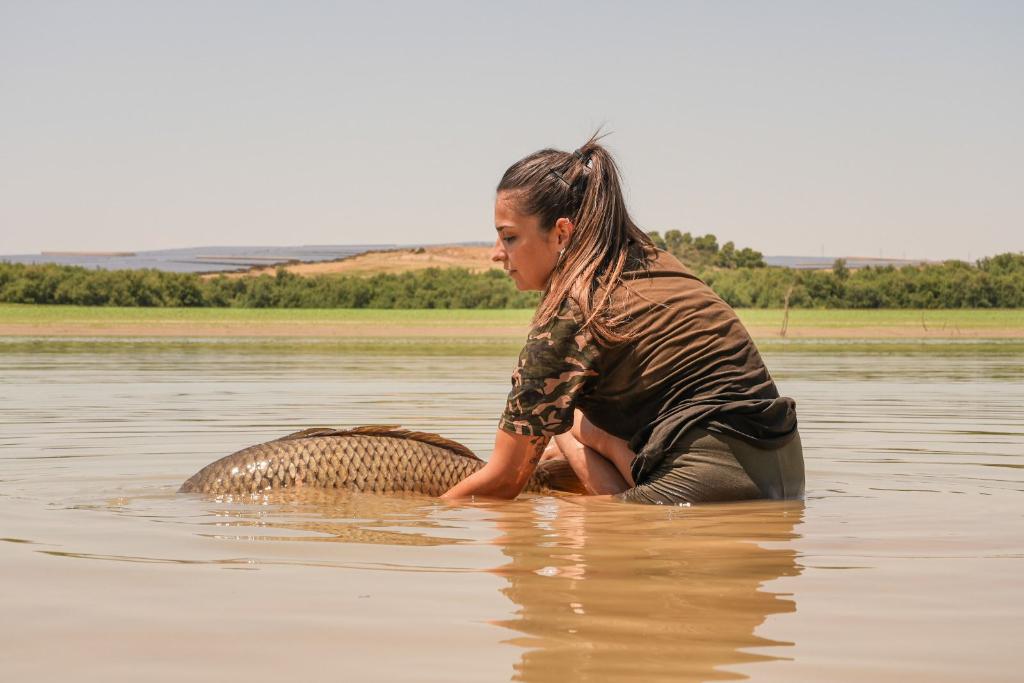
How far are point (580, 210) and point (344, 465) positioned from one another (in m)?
1.50

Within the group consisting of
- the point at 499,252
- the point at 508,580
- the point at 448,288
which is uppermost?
the point at 499,252

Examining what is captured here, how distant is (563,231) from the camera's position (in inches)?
194

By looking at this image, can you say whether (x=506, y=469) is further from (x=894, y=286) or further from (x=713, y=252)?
(x=713, y=252)

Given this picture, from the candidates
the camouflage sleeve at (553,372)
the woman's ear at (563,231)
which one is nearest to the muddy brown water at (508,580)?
the camouflage sleeve at (553,372)

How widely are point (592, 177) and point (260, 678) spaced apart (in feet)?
9.19

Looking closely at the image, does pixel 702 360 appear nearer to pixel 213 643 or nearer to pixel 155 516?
pixel 155 516

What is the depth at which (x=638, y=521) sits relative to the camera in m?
4.70

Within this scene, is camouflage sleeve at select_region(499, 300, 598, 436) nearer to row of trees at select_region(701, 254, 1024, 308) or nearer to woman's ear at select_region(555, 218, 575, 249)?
woman's ear at select_region(555, 218, 575, 249)

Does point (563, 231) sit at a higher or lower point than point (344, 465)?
higher

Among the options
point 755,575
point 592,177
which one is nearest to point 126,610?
point 755,575

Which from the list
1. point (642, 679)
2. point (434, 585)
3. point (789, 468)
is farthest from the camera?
point (789, 468)

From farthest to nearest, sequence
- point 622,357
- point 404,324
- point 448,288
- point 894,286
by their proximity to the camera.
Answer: point 448,288, point 894,286, point 404,324, point 622,357

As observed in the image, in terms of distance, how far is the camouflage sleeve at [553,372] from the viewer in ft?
15.7

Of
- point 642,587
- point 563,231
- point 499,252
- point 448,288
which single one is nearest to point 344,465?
point 499,252
